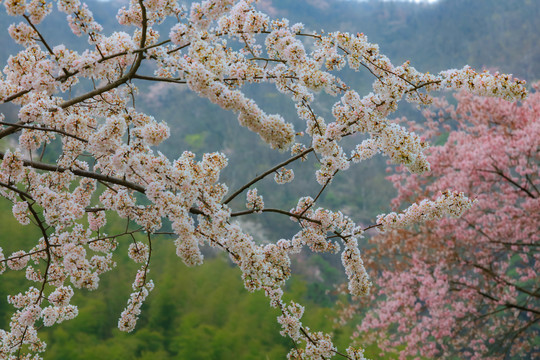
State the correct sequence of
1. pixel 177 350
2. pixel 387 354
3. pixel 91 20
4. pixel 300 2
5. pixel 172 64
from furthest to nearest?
1. pixel 300 2
2. pixel 387 354
3. pixel 177 350
4. pixel 91 20
5. pixel 172 64

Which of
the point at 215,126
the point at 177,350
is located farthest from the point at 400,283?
the point at 215,126

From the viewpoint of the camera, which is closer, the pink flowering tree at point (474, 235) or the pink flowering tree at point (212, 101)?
the pink flowering tree at point (212, 101)

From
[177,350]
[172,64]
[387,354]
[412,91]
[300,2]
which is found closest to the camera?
[172,64]

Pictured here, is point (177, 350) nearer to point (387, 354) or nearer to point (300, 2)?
point (387, 354)

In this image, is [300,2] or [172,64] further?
[300,2]

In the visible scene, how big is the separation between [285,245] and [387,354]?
29.0 ft

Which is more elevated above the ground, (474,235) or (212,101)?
(474,235)

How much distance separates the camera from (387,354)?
32.4 ft

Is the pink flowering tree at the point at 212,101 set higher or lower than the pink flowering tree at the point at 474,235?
lower

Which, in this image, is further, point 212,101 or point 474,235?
point 474,235

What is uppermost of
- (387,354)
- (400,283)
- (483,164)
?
(483,164)

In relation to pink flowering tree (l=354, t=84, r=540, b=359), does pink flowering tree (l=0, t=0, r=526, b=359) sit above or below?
below

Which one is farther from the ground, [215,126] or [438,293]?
[215,126]

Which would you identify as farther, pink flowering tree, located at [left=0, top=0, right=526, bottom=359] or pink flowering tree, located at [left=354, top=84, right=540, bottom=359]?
pink flowering tree, located at [left=354, top=84, right=540, bottom=359]
